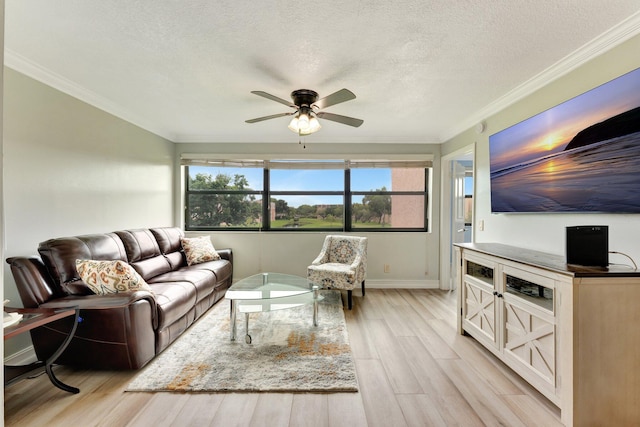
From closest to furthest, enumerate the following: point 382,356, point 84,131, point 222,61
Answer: point 222,61, point 382,356, point 84,131

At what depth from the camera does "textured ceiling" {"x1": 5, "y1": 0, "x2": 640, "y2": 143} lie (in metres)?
1.60

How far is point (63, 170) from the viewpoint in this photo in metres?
2.55

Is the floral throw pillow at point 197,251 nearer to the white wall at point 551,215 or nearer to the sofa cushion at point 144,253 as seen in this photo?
the sofa cushion at point 144,253

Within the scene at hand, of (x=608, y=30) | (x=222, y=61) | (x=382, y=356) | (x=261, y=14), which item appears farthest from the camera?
(x=382, y=356)

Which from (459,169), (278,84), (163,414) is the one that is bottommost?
(163,414)

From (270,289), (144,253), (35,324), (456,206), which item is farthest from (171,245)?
(456,206)

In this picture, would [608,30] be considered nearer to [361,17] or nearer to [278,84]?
[361,17]

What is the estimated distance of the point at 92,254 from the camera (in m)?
2.45

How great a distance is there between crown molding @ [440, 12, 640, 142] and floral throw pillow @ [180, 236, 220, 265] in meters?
3.77

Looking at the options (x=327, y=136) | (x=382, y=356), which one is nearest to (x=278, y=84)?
(x=327, y=136)

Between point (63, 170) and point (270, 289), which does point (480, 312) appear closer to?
point (270, 289)

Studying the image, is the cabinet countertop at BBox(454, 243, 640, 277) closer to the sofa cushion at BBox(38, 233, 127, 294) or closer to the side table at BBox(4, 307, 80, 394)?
the side table at BBox(4, 307, 80, 394)

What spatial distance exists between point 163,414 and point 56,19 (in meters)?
2.49

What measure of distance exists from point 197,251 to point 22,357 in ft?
5.88
